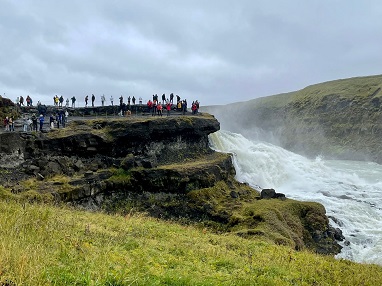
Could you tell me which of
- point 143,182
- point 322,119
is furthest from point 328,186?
point 322,119

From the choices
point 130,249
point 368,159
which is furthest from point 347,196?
point 368,159

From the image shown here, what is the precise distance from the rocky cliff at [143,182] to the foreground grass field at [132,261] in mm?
7860

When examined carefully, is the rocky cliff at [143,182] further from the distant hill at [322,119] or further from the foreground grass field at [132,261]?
the distant hill at [322,119]

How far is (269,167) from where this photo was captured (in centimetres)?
3912

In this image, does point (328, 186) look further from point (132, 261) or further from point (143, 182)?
point (132, 261)

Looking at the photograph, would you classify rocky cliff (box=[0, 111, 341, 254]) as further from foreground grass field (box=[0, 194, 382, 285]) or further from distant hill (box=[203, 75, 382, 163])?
distant hill (box=[203, 75, 382, 163])

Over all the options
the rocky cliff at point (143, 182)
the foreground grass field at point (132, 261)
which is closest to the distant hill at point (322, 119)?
the rocky cliff at point (143, 182)

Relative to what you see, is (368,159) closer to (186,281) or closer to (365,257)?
(365,257)

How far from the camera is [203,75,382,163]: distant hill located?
77.2 meters

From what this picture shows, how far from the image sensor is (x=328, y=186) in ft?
125

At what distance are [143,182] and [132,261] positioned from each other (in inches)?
718

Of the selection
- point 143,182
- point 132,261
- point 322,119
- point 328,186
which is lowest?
point 328,186

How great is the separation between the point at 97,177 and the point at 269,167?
21.2m

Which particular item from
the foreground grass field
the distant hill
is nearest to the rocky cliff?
the foreground grass field
